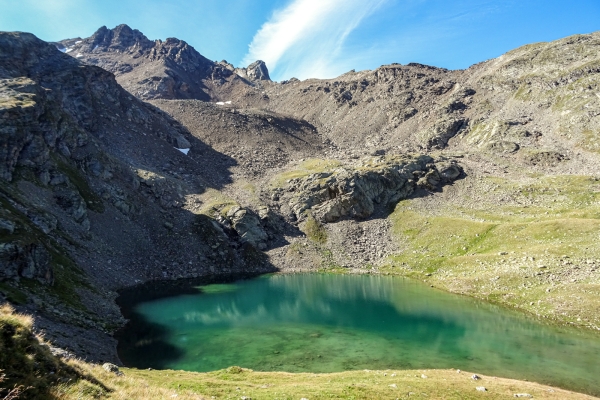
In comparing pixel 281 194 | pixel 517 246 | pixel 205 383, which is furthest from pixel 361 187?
pixel 205 383

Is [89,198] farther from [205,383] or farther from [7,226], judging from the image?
[205,383]

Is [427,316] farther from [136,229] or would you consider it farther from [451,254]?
[136,229]

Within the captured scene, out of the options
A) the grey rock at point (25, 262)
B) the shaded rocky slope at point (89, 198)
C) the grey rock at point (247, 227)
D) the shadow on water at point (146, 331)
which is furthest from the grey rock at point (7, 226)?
the grey rock at point (247, 227)

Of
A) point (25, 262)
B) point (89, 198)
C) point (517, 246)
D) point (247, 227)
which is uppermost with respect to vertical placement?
point (89, 198)

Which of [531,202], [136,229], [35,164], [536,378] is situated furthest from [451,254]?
[35,164]

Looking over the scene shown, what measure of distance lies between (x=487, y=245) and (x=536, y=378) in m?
52.3

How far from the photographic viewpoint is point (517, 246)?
74500 millimetres

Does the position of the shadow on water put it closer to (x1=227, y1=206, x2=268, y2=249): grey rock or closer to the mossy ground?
(x1=227, y1=206, x2=268, y2=249): grey rock

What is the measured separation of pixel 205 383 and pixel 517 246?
72.6m

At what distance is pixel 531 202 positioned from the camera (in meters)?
98.9

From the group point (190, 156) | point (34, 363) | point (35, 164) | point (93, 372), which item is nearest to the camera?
point (34, 363)

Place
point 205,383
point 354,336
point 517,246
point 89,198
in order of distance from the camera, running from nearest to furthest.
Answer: point 205,383 < point 354,336 < point 517,246 < point 89,198

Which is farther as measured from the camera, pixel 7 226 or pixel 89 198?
pixel 89 198

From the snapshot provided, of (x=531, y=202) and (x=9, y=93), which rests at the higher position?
(x=9, y=93)
